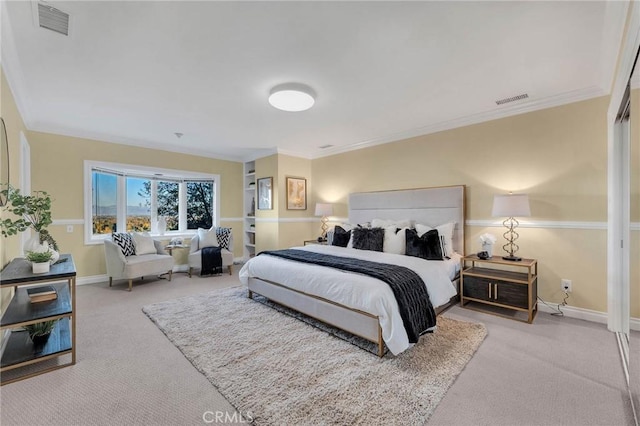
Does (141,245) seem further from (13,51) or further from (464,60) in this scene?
(464,60)

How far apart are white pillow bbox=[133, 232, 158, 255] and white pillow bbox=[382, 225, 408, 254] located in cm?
412

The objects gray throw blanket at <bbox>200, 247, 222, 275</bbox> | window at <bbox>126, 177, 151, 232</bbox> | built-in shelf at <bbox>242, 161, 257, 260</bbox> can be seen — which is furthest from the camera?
built-in shelf at <bbox>242, 161, 257, 260</bbox>

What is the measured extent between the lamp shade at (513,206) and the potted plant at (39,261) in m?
4.43

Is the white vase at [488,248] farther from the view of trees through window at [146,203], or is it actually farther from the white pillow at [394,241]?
the view of trees through window at [146,203]

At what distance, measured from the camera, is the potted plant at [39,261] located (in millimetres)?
2203

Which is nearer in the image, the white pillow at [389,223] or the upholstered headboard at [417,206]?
the upholstered headboard at [417,206]

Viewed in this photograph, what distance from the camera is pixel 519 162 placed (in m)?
3.54

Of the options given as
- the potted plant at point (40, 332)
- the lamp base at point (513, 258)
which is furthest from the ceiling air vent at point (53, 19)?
the lamp base at point (513, 258)

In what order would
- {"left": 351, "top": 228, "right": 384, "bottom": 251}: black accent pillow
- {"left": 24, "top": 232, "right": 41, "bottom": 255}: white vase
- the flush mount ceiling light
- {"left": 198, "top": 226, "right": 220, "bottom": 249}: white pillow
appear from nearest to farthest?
{"left": 24, "top": 232, "right": 41, "bottom": 255}: white vase < the flush mount ceiling light < {"left": 351, "top": 228, "right": 384, "bottom": 251}: black accent pillow < {"left": 198, "top": 226, "right": 220, "bottom": 249}: white pillow

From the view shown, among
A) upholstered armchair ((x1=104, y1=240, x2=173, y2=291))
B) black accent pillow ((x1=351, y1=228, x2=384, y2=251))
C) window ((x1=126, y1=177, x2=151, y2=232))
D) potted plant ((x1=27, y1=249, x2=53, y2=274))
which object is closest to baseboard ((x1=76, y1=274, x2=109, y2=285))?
upholstered armchair ((x1=104, y1=240, x2=173, y2=291))

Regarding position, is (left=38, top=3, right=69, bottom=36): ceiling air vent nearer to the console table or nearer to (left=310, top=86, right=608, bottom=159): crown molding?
the console table

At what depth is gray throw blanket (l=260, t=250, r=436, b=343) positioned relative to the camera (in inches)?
94.4

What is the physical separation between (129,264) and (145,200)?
1743 millimetres

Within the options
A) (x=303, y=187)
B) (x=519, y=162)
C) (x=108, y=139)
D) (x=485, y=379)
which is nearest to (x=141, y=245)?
(x=108, y=139)
